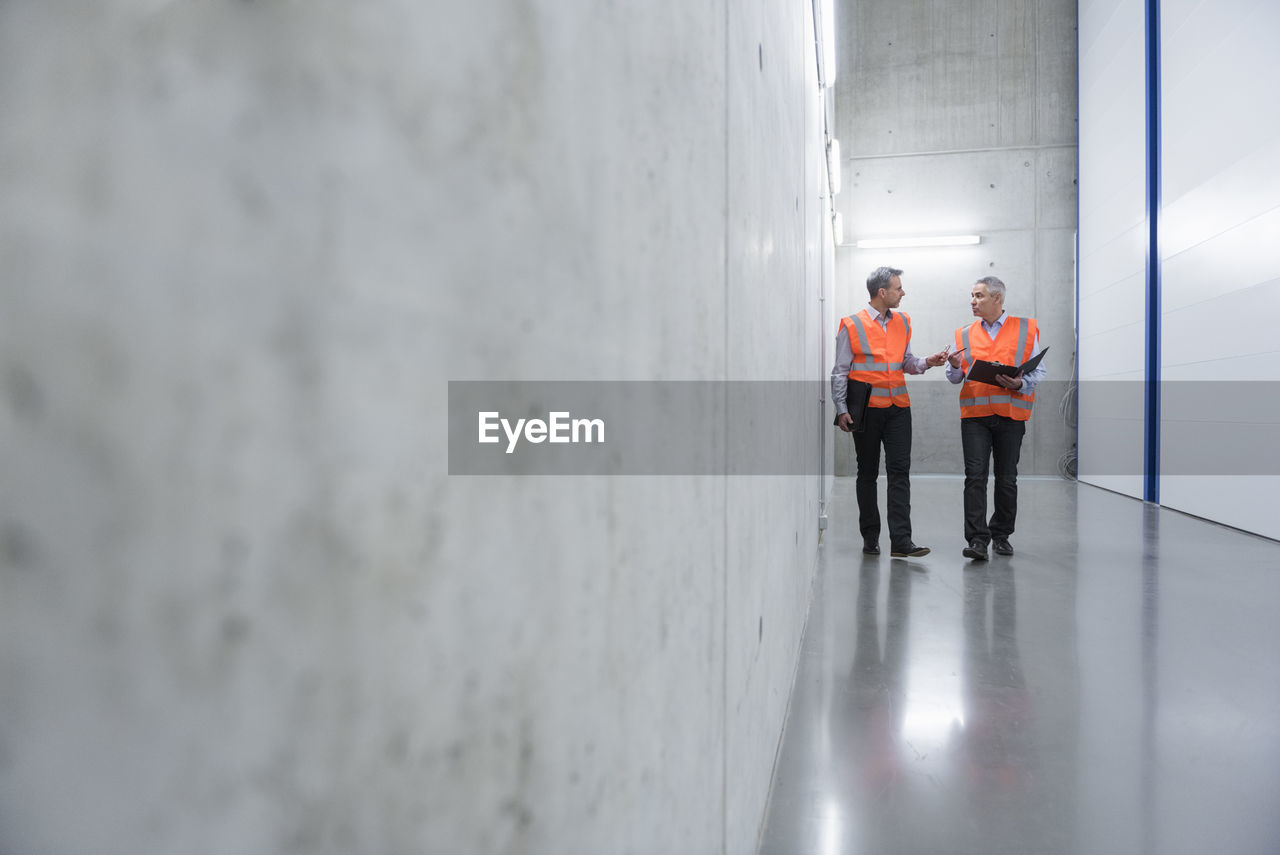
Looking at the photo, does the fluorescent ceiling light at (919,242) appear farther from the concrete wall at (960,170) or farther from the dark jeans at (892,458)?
the dark jeans at (892,458)

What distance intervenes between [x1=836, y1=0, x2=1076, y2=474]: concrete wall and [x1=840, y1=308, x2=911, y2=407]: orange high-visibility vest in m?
5.10

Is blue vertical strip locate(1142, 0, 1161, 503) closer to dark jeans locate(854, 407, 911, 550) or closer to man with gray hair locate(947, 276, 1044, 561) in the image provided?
man with gray hair locate(947, 276, 1044, 561)

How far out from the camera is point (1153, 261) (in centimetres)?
614

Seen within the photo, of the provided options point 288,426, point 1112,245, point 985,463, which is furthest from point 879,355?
point 1112,245

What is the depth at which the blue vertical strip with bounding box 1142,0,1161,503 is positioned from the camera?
6.04 metres

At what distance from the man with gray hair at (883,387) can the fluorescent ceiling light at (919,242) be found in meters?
5.39

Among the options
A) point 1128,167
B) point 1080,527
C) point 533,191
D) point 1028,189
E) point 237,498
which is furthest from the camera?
point 1028,189

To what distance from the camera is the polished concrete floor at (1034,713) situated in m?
1.37

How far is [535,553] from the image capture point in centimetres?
43

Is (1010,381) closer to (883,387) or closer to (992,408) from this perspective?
(992,408)

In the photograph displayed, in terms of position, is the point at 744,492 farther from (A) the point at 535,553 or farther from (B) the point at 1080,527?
(B) the point at 1080,527

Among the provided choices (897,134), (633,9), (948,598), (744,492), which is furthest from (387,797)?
(897,134)

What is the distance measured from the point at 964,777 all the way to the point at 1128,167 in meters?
7.22

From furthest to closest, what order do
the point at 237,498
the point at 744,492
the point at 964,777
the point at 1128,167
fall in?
1. the point at 1128,167
2. the point at 964,777
3. the point at 744,492
4. the point at 237,498
